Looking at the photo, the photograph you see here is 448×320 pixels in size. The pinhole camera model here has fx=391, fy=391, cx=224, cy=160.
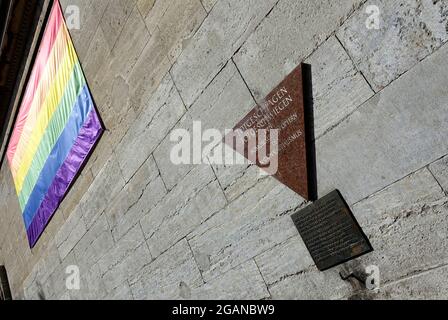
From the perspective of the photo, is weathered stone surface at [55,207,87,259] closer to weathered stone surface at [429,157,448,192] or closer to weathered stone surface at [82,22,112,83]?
weathered stone surface at [82,22,112,83]

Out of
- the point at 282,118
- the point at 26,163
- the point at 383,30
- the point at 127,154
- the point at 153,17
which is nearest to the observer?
the point at 383,30

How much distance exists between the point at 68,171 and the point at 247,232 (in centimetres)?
506

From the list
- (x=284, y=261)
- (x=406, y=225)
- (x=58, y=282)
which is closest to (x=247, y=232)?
(x=284, y=261)

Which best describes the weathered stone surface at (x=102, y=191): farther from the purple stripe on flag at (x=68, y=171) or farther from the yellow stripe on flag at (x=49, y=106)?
the yellow stripe on flag at (x=49, y=106)

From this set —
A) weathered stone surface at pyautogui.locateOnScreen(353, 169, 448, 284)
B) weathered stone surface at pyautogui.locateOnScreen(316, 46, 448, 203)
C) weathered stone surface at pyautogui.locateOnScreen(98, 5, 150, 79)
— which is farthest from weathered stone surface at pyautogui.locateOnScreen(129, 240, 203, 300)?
weathered stone surface at pyautogui.locateOnScreen(98, 5, 150, 79)

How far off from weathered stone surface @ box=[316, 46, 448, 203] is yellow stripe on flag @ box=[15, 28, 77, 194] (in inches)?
237

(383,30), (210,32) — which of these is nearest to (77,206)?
(210,32)

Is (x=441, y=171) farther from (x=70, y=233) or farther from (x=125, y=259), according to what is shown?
(x=70, y=233)

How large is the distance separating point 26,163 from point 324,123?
907 centimetres

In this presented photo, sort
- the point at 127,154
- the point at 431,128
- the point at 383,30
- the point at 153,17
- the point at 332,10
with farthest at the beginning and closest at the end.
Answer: the point at 127,154, the point at 153,17, the point at 332,10, the point at 383,30, the point at 431,128

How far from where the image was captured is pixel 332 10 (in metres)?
3.67

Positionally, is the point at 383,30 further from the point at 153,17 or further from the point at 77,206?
the point at 77,206

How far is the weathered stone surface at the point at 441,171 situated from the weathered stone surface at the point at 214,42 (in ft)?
7.75

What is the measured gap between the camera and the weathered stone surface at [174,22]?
5254 mm
